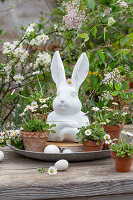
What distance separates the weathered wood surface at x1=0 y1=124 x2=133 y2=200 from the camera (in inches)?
42.9

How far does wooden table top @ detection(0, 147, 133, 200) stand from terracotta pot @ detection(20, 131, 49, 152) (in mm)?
136

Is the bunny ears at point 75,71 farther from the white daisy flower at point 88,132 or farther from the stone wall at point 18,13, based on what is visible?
the stone wall at point 18,13

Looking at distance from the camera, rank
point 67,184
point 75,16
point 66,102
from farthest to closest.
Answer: point 75,16, point 66,102, point 67,184

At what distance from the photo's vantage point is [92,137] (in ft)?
4.30

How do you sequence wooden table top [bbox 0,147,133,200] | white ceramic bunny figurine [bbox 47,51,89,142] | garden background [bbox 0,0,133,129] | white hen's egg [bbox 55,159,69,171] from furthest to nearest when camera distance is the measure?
garden background [bbox 0,0,133,129] → white ceramic bunny figurine [bbox 47,51,89,142] → white hen's egg [bbox 55,159,69,171] → wooden table top [bbox 0,147,133,200]

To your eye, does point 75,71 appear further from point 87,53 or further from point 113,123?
point 113,123

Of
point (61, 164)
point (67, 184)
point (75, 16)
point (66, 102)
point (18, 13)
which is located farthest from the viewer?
point (18, 13)

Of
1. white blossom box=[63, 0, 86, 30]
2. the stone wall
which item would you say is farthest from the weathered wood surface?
the stone wall

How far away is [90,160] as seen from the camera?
1.37m

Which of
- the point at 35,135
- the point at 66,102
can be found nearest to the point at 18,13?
the point at 66,102

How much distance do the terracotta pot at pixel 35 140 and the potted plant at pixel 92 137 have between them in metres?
0.17

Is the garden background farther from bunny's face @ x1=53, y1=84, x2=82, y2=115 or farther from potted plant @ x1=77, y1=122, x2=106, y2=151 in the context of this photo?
potted plant @ x1=77, y1=122, x2=106, y2=151

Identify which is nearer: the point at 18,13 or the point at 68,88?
the point at 68,88

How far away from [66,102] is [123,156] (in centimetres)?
43
